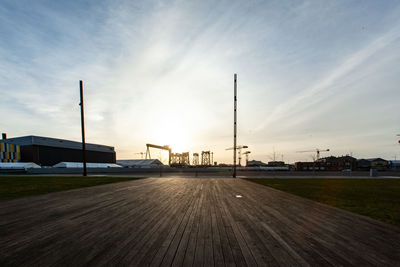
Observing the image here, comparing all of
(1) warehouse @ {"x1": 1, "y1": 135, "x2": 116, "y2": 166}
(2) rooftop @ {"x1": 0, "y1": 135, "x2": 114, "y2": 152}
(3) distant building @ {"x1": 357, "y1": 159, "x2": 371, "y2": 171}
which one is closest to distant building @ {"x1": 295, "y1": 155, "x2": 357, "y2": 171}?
(3) distant building @ {"x1": 357, "y1": 159, "x2": 371, "y2": 171}

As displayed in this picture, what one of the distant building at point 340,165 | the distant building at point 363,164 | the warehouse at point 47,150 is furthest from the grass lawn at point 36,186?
the distant building at point 363,164

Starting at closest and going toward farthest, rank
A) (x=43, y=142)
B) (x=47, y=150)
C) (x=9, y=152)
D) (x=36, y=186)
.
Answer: (x=36, y=186)
(x=9, y=152)
(x=43, y=142)
(x=47, y=150)

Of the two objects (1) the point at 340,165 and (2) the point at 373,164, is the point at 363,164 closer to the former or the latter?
(1) the point at 340,165

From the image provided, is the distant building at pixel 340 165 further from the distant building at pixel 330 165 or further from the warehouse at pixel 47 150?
the warehouse at pixel 47 150

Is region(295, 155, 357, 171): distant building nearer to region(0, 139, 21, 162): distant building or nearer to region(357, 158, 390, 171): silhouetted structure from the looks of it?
region(357, 158, 390, 171): silhouetted structure

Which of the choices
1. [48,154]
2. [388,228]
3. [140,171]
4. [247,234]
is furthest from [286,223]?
[48,154]

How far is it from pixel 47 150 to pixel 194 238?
239 ft

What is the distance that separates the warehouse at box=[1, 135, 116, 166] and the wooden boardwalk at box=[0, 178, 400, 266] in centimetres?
6401

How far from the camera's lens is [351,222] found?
601 centimetres

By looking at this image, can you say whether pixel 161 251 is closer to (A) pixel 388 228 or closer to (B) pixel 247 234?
(B) pixel 247 234

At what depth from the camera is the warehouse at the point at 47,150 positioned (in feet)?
181

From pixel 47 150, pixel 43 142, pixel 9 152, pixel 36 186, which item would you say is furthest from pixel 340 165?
pixel 9 152

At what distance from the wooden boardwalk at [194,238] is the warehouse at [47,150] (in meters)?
64.0

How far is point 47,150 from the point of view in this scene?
58594 mm
